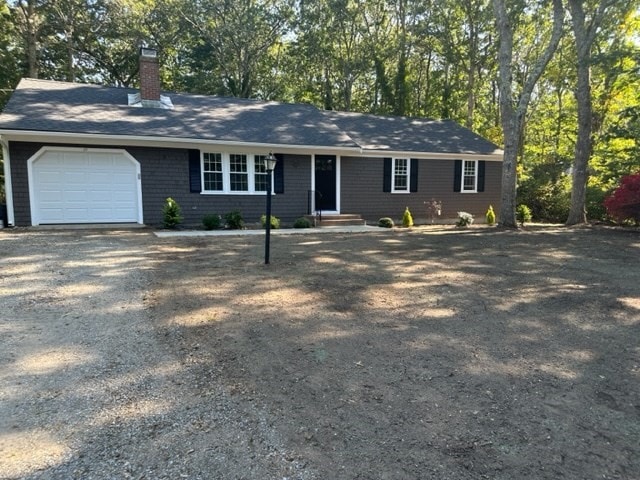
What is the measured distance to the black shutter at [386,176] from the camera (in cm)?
1545

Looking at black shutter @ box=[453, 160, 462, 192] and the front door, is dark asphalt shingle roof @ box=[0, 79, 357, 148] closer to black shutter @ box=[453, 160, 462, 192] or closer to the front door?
the front door

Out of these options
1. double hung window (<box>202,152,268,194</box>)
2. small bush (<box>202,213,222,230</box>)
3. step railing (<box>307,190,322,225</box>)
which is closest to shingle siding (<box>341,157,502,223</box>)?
step railing (<box>307,190,322,225</box>)

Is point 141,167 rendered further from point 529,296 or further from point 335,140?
point 529,296

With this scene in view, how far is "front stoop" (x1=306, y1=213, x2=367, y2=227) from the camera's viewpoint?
1378cm

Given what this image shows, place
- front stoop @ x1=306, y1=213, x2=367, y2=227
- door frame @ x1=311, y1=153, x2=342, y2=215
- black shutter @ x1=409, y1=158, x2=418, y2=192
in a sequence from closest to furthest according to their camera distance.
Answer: front stoop @ x1=306, y1=213, x2=367, y2=227 → door frame @ x1=311, y1=153, x2=342, y2=215 → black shutter @ x1=409, y1=158, x2=418, y2=192

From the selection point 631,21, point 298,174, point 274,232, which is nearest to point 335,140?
point 298,174

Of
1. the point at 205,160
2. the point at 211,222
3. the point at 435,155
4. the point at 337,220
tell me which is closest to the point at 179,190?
the point at 205,160

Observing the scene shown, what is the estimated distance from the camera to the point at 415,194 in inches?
630

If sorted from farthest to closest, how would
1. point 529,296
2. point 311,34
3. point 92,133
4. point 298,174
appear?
point 311,34
point 298,174
point 92,133
point 529,296

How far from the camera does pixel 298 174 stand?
13992 mm

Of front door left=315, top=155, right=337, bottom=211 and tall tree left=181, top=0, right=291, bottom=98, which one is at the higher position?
tall tree left=181, top=0, right=291, bottom=98

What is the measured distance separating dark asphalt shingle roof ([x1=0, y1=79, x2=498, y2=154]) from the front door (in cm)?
76

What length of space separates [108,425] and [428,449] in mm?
1894

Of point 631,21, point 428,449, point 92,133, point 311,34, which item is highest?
point 311,34
